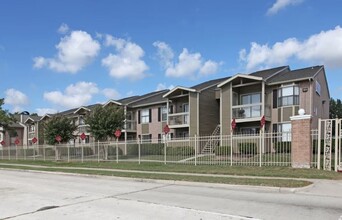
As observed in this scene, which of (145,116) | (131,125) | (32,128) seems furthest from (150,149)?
(32,128)

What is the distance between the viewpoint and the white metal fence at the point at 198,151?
19.6 metres

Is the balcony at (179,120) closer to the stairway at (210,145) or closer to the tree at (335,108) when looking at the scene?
the stairway at (210,145)

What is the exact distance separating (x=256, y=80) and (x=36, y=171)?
19113 millimetres

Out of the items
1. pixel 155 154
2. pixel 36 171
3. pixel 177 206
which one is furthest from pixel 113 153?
pixel 177 206

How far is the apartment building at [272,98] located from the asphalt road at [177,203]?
56.6 ft

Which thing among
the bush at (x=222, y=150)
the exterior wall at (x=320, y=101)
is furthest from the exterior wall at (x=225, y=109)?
the bush at (x=222, y=150)

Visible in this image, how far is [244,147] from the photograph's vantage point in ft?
72.1

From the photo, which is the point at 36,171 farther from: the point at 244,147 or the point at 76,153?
the point at 244,147

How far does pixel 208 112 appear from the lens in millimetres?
35938

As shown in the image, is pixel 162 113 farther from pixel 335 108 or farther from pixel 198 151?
pixel 335 108

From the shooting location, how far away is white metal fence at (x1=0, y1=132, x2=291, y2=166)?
19578 mm

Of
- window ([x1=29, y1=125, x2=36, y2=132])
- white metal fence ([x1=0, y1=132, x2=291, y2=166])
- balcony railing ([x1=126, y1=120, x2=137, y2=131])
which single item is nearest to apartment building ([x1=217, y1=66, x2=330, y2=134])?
white metal fence ([x1=0, y1=132, x2=291, y2=166])

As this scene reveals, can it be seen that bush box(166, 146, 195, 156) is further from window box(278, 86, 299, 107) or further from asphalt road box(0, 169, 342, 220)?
asphalt road box(0, 169, 342, 220)

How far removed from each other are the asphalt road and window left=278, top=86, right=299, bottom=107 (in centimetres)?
1730
